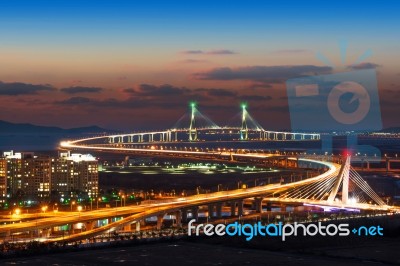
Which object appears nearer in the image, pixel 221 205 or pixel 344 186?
pixel 344 186

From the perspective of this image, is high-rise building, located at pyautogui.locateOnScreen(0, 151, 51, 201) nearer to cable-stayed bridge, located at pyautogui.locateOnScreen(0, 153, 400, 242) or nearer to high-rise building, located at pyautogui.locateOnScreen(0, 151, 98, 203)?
high-rise building, located at pyautogui.locateOnScreen(0, 151, 98, 203)

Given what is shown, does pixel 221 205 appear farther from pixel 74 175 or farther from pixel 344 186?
pixel 74 175

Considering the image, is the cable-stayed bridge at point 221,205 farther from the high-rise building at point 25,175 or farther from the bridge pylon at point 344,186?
the high-rise building at point 25,175

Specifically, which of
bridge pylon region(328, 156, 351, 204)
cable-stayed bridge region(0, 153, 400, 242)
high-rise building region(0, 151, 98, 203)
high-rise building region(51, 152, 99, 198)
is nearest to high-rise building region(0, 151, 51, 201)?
high-rise building region(0, 151, 98, 203)

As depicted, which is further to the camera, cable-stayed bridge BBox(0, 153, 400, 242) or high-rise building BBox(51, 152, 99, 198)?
high-rise building BBox(51, 152, 99, 198)

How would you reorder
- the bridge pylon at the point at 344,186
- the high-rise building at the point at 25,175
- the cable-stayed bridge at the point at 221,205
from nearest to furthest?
the cable-stayed bridge at the point at 221,205 < the bridge pylon at the point at 344,186 < the high-rise building at the point at 25,175

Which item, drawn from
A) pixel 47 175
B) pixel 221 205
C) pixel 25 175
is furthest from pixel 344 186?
pixel 25 175

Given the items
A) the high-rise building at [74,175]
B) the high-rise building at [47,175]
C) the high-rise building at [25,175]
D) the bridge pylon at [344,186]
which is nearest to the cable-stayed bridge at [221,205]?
the bridge pylon at [344,186]

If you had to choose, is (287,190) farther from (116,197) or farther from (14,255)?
(14,255)
